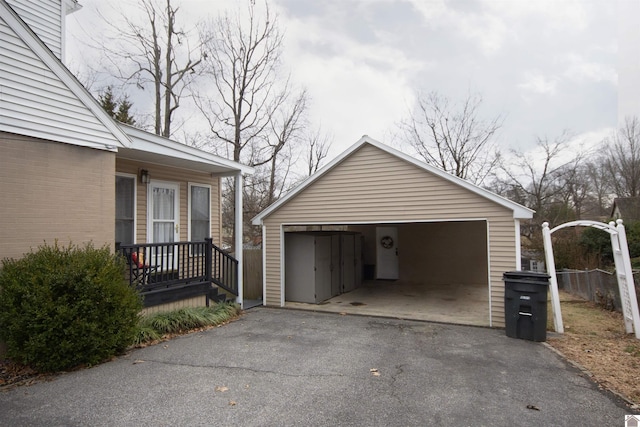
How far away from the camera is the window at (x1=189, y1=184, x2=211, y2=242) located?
911cm

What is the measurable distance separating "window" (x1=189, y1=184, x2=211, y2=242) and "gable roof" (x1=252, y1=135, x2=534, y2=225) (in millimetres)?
1254

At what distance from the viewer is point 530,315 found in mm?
6539

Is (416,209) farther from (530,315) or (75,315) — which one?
(75,315)

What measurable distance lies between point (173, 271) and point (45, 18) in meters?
5.93

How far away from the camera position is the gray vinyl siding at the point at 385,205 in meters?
7.63

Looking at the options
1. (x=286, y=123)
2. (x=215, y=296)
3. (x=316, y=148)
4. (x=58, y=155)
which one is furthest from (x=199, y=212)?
(x=316, y=148)

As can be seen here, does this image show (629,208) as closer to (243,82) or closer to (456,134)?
(456,134)

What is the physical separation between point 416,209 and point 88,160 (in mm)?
6453

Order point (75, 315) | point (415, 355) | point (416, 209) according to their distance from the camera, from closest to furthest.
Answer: point (75, 315) < point (415, 355) < point (416, 209)

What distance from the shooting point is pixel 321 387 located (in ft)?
14.1

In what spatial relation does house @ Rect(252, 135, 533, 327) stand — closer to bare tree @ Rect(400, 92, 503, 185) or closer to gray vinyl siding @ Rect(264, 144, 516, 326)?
gray vinyl siding @ Rect(264, 144, 516, 326)

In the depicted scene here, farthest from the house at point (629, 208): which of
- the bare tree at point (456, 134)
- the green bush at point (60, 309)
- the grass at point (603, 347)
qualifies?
the green bush at point (60, 309)

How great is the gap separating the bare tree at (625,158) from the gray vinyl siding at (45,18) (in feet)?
99.6

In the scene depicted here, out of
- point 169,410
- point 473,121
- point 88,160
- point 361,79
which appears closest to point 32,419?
point 169,410
